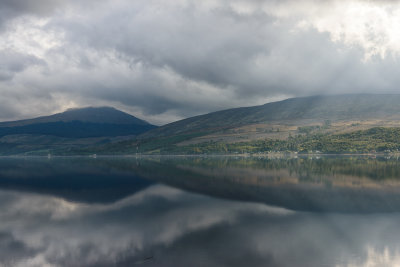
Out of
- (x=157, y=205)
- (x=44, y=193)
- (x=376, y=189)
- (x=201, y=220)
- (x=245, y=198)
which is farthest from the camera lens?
(x=44, y=193)

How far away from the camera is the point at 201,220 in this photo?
3294 centimetres

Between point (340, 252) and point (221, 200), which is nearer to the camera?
point (340, 252)

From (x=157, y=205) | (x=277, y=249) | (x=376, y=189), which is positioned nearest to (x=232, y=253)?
(x=277, y=249)

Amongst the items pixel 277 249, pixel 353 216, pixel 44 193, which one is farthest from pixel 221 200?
pixel 44 193

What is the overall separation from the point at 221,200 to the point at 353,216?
16.8 m

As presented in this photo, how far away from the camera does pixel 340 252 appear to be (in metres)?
22.9

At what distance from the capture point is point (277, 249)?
77.2 ft

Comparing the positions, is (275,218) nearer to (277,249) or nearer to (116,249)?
(277,249)

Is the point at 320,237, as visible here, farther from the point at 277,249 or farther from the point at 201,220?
the point at 201,220

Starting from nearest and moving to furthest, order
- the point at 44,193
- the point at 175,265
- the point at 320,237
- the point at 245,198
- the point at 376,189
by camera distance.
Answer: the point at 175,265 < the point at 320,237 < the point at 245,198 < the point at 376,189 < the point at 44,193

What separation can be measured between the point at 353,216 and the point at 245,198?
15.2 meters

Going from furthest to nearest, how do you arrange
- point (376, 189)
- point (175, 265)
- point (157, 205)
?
point (376, 189) → point (157, 205) → point (175, 265)

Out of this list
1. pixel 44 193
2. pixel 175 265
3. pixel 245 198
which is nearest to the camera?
pixel 175 265

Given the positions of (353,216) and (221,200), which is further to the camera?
(221,200)
